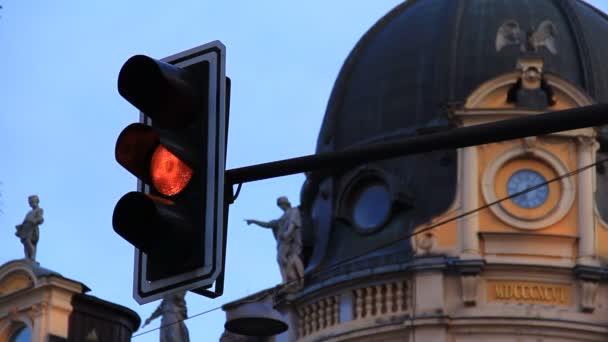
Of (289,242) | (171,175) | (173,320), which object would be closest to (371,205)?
(289,242)

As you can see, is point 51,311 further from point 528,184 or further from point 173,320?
point 528,184

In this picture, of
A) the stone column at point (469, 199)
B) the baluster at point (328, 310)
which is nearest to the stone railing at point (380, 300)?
the baluster at point (328, 310)

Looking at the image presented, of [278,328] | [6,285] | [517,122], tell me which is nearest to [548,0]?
[6,285]

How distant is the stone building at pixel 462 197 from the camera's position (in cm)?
3475

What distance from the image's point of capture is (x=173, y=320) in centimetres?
3478

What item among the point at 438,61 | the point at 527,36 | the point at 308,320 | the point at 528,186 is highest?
the point at 527,36

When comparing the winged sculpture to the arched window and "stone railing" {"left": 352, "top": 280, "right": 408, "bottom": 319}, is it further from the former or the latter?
the arched window

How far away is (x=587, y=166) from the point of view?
1406 inches

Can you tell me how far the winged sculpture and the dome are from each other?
0.07 metres

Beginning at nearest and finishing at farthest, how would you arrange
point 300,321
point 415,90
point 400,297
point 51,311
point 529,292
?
1. point 51,311
2. point 529,292
3. point 400,297
4. point 300,321
5. point 415,90

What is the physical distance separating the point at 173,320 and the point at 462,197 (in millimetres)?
6282

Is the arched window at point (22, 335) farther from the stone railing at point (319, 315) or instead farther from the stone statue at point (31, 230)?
the stone railing at point (319, 315)

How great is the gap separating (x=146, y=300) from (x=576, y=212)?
29.7 m

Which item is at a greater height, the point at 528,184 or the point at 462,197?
the point at 528,184
